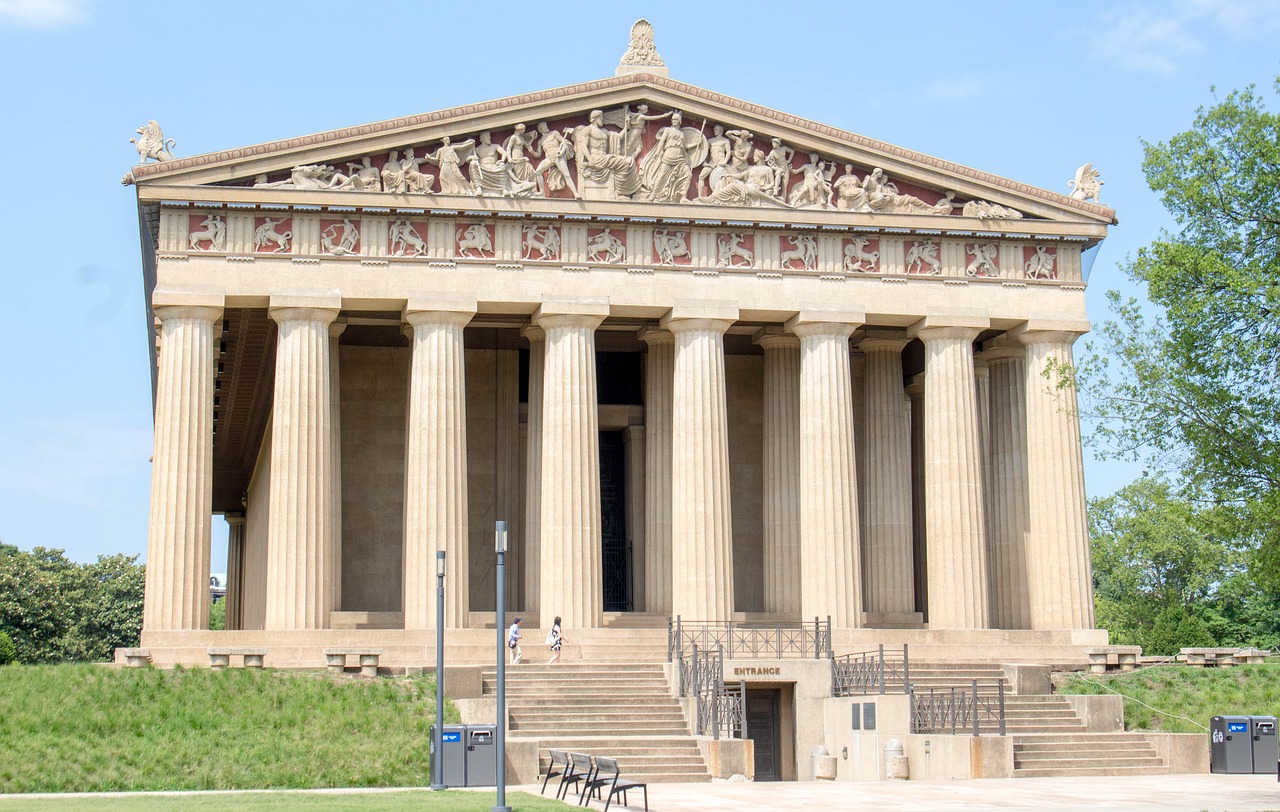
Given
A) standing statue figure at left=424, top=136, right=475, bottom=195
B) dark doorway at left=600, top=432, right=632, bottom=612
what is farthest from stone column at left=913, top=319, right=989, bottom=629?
standing statue figure at left=424, top=136, right=475, bottom=195

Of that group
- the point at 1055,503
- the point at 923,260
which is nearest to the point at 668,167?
the point at 923,260

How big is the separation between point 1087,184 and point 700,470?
14.8 meters

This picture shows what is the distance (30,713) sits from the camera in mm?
33719

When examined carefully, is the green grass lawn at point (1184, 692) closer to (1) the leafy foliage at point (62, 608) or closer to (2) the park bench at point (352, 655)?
(2) the park bench at point (352, 655)

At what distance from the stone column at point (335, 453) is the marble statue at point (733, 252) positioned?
10.8 m

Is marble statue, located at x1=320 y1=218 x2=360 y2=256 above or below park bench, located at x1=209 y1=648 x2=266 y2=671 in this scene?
above

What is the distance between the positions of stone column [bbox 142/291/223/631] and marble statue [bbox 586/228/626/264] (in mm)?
10108

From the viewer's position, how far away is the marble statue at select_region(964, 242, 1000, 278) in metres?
47.8

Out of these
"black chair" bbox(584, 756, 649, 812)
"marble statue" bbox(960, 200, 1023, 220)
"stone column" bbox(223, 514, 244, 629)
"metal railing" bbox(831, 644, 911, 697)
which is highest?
"marble statue" bbox(960, 200, 1023, 220)

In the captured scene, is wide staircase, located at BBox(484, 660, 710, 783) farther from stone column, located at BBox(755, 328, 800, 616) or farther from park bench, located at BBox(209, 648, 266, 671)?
stone column, located at BBox(755, 328, 800, 616)

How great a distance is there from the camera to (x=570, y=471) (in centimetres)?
4447

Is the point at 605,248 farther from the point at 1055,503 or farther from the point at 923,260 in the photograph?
the point at 1055,503

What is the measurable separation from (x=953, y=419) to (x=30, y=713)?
84.5ft

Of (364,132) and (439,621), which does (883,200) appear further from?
(439,621)
